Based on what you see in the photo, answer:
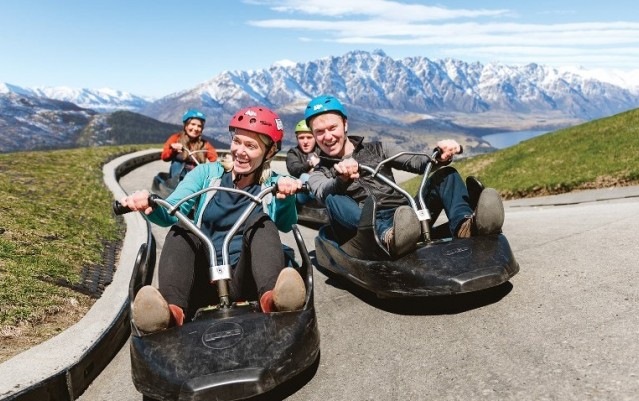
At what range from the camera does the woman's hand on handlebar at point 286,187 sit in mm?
4211

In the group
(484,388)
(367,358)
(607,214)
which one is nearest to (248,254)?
(367,358)

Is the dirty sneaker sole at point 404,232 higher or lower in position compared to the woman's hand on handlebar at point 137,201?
lower

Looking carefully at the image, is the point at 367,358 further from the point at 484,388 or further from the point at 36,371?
the point at 36,371

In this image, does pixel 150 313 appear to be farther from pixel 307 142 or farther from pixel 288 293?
pixel 307 142

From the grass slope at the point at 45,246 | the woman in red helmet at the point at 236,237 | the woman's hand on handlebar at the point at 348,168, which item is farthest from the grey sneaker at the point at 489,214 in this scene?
the grass slope at the point at 45,246

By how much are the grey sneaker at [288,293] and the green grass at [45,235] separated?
239 cm

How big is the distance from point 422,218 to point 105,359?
10.0 feet

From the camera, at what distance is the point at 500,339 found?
3.61 meters

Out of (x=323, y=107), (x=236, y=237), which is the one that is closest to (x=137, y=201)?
(x=236, y=237)

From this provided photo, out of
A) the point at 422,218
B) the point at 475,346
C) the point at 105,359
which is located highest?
the point at 422,218

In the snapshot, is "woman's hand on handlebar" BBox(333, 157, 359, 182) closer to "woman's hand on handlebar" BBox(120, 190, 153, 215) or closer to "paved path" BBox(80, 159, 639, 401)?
"paved path" BBox(80, 159, 639, 401)

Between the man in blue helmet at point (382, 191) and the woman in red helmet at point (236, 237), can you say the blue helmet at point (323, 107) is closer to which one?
the man in blue helmet at point (382, 191)

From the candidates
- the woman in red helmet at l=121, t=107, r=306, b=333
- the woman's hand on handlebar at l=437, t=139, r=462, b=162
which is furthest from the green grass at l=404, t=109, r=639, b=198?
the woman in red helmet at l=121, t=107, r=306, b=333

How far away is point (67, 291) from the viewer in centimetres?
511
